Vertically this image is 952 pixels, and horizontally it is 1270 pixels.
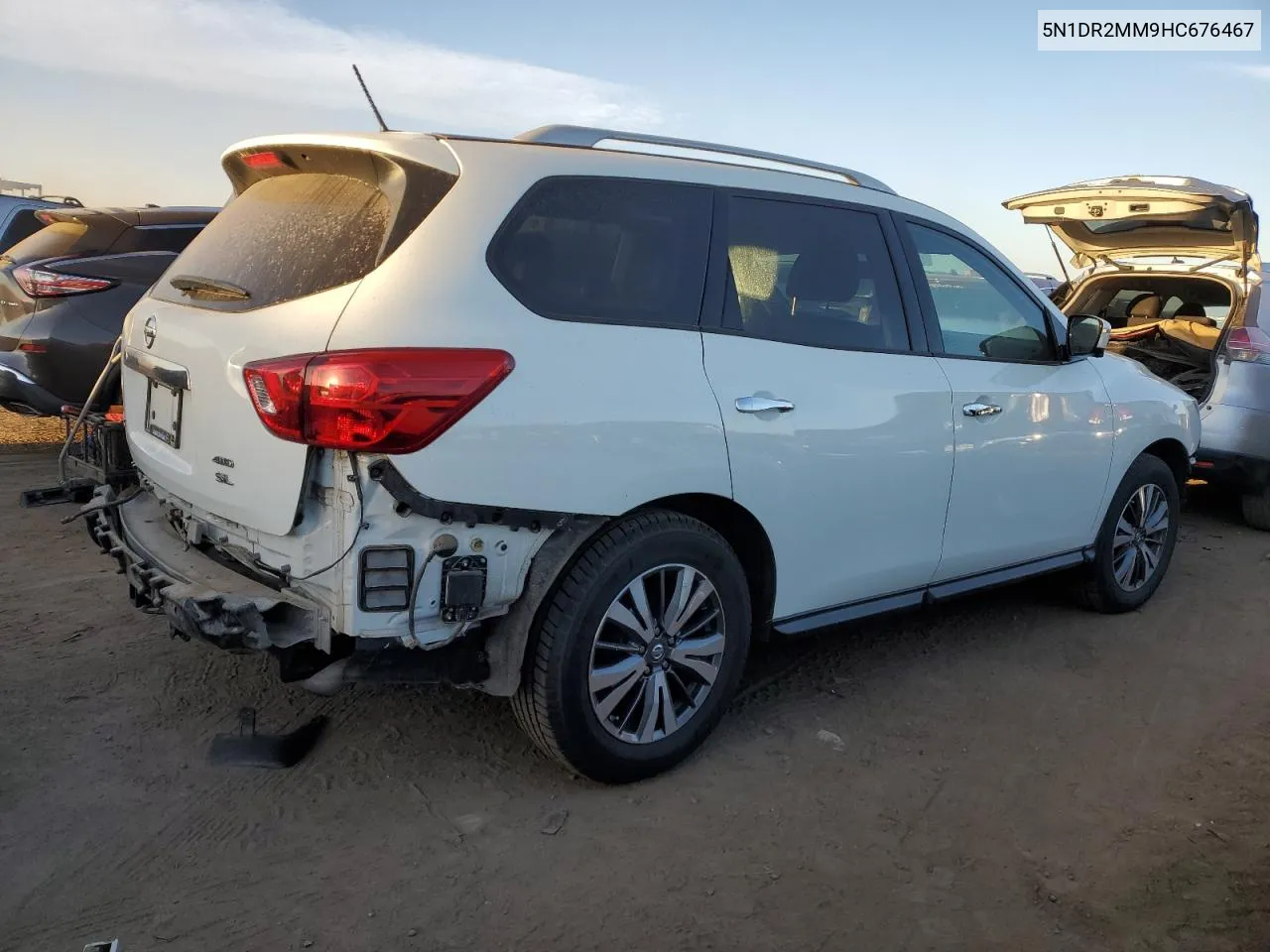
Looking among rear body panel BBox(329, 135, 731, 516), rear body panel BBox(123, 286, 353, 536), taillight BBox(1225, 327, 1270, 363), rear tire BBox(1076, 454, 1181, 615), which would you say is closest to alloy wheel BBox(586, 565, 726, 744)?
rear body panel BBox(329, 135, 731, 516)

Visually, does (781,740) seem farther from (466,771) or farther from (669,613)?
(466,771)

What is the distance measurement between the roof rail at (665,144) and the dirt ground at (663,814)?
2.01m

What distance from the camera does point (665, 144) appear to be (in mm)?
3545

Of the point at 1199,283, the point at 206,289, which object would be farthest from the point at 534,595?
the point at 1199,283

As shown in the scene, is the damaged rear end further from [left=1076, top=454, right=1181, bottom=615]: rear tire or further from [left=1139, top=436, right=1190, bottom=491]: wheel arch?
[left=1139, top=436, right=1190, bottom=491]: wheel arch

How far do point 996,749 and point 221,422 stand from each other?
2.87 m

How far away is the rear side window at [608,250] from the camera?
9.93ft

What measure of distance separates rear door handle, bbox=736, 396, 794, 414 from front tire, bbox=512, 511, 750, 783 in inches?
15.8

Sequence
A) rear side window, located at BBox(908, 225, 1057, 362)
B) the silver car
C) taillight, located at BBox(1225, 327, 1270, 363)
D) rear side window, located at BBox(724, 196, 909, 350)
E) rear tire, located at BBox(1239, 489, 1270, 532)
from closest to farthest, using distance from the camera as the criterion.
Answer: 1. rear side window, located at BBox(724, 196, 909, 350)
2. rear side window, located at BBox(908, 225, 1057, 362)
3. the silver car
4. taillight, located at BBox(1225, 327, 1270, 363)
5. rear tire, located at BBox(1239, 489, 1270, 532)

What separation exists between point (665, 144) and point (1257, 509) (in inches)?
224

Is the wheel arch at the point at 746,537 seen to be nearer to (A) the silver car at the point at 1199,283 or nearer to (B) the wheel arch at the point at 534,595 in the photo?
(B) the wheel arch at the point at 534,595

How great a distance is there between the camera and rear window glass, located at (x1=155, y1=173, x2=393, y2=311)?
2965 mm

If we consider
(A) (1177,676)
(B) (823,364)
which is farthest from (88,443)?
(A) (1177,676)

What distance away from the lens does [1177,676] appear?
4578 mm
